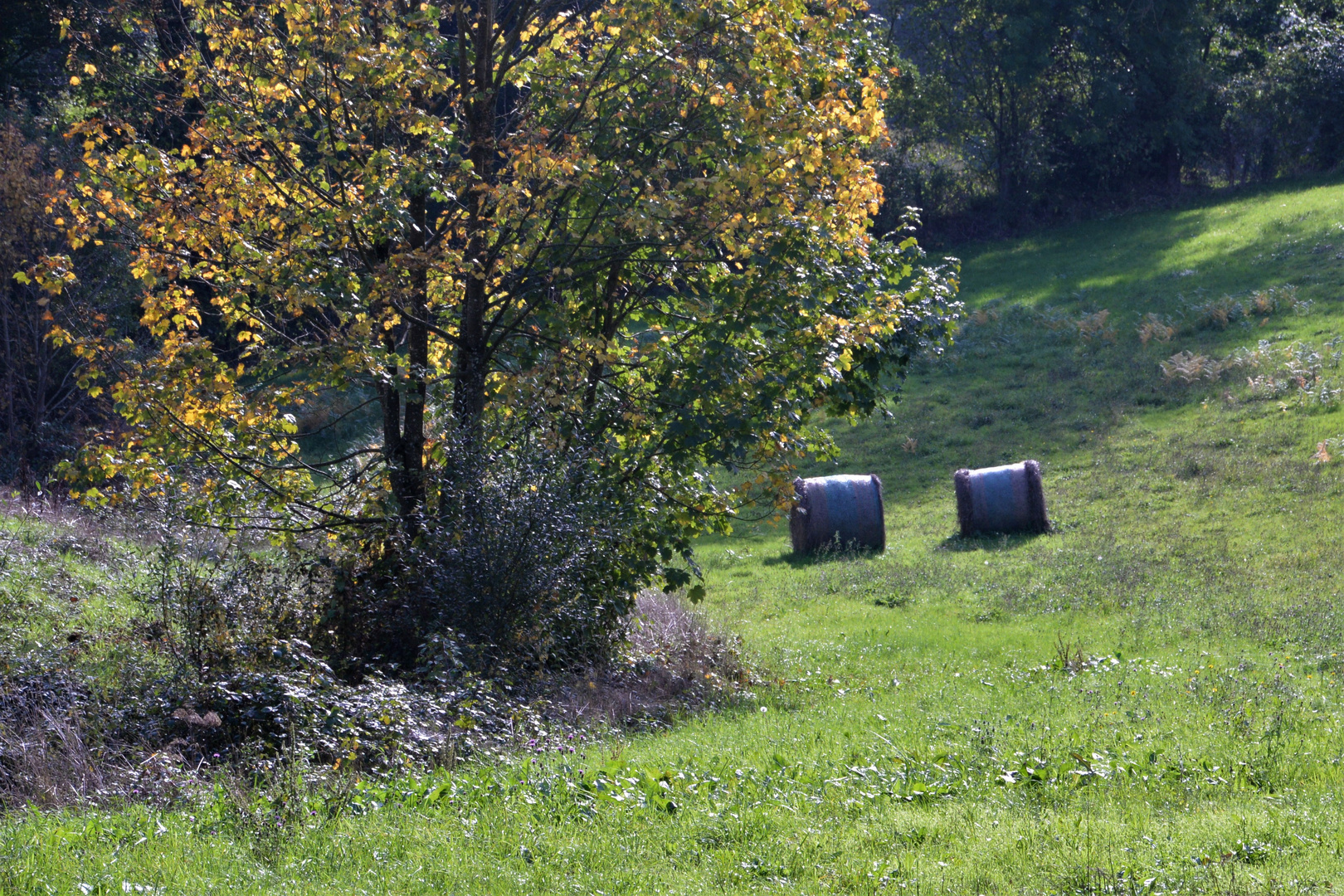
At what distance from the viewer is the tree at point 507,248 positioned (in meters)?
9.76

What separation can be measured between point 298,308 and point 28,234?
43.9 feet

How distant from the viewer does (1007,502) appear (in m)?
17.6

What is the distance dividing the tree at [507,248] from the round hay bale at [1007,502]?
22.5 ft

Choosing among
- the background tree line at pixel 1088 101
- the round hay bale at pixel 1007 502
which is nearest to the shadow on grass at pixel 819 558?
the round hay bale at pixel 1007 502

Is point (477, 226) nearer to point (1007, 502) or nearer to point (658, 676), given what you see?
point (658, 676)

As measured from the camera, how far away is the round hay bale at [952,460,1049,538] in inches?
695

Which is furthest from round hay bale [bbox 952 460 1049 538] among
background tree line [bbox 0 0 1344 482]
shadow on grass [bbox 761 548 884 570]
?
background tree line [bbox 0 0 1344 482]

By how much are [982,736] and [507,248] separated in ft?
18.9

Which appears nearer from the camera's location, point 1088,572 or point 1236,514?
point 1088,572

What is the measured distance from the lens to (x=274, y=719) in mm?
7605

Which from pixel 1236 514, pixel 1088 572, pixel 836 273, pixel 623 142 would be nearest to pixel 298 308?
pixel 623 142

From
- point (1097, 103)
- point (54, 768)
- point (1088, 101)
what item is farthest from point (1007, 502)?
point (1088, 101)

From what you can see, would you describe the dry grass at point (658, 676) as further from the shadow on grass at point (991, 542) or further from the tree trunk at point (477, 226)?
the shadow on grass at point (991, 542)

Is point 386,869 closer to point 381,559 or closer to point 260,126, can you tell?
point 381,559
